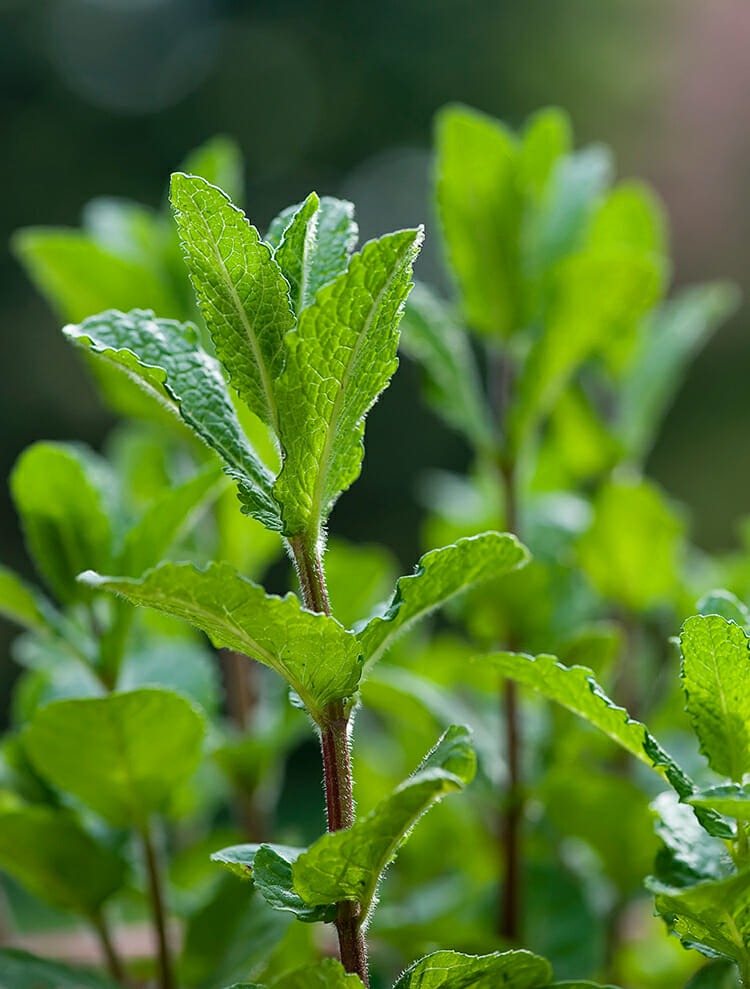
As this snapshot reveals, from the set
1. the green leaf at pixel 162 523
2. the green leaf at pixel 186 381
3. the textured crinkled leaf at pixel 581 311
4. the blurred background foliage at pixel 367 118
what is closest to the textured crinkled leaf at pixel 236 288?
the green leaf at pixel 186 381

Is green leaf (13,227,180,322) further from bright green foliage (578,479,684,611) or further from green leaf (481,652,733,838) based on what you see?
green leaf (481,652,733,838)

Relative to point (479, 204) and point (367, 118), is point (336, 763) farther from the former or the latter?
point (367, 118)

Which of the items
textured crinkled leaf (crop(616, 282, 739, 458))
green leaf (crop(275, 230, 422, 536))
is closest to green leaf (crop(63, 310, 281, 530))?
green leaf (crop(275, 230, 422, 536))

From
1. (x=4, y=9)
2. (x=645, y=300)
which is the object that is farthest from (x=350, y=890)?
(x=4, y=9)

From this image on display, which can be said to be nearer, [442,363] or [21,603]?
[21,603]

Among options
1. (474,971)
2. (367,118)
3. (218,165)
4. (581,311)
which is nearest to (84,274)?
(218,165)

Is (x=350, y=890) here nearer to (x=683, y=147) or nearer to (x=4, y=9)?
(x=683, y=147)

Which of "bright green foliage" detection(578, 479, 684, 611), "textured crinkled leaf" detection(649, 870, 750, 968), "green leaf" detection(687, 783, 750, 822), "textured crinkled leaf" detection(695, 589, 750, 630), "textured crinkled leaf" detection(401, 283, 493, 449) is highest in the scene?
"textured crinkled leaf" detection(401, 283, 493, 449)
